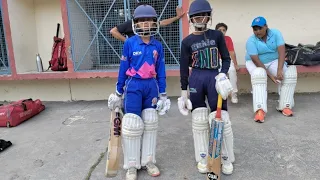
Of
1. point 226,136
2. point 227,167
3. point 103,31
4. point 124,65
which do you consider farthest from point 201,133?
point 103,31

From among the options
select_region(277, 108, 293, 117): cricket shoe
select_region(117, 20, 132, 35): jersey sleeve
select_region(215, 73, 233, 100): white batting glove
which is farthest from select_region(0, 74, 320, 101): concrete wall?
select_region(215, 73, 233, 100): white batting glove

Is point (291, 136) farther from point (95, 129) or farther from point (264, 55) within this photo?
point (95, 129)

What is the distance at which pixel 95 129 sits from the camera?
3.96 meters

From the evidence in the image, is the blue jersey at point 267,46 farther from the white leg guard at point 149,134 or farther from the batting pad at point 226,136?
the white leg guard at point 149,134

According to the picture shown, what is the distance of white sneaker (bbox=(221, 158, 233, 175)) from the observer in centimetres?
261

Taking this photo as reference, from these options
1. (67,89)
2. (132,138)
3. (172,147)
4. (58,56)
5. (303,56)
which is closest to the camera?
(132,138)

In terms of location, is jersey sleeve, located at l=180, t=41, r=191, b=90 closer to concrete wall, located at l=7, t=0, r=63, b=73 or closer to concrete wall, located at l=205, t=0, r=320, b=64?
concrete wall, located at l=205, t=0, r=320, b=64

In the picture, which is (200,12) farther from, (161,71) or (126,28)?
(126,28)

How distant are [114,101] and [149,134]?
0.43 metres

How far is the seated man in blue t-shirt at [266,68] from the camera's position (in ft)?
12.9

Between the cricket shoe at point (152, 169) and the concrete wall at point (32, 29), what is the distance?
11.3 ft

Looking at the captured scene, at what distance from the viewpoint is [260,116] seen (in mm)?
3873

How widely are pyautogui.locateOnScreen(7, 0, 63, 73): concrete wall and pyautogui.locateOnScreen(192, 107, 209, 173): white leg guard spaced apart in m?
3.71

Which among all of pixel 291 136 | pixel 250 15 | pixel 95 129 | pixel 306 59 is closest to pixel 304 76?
pixel 306 59
